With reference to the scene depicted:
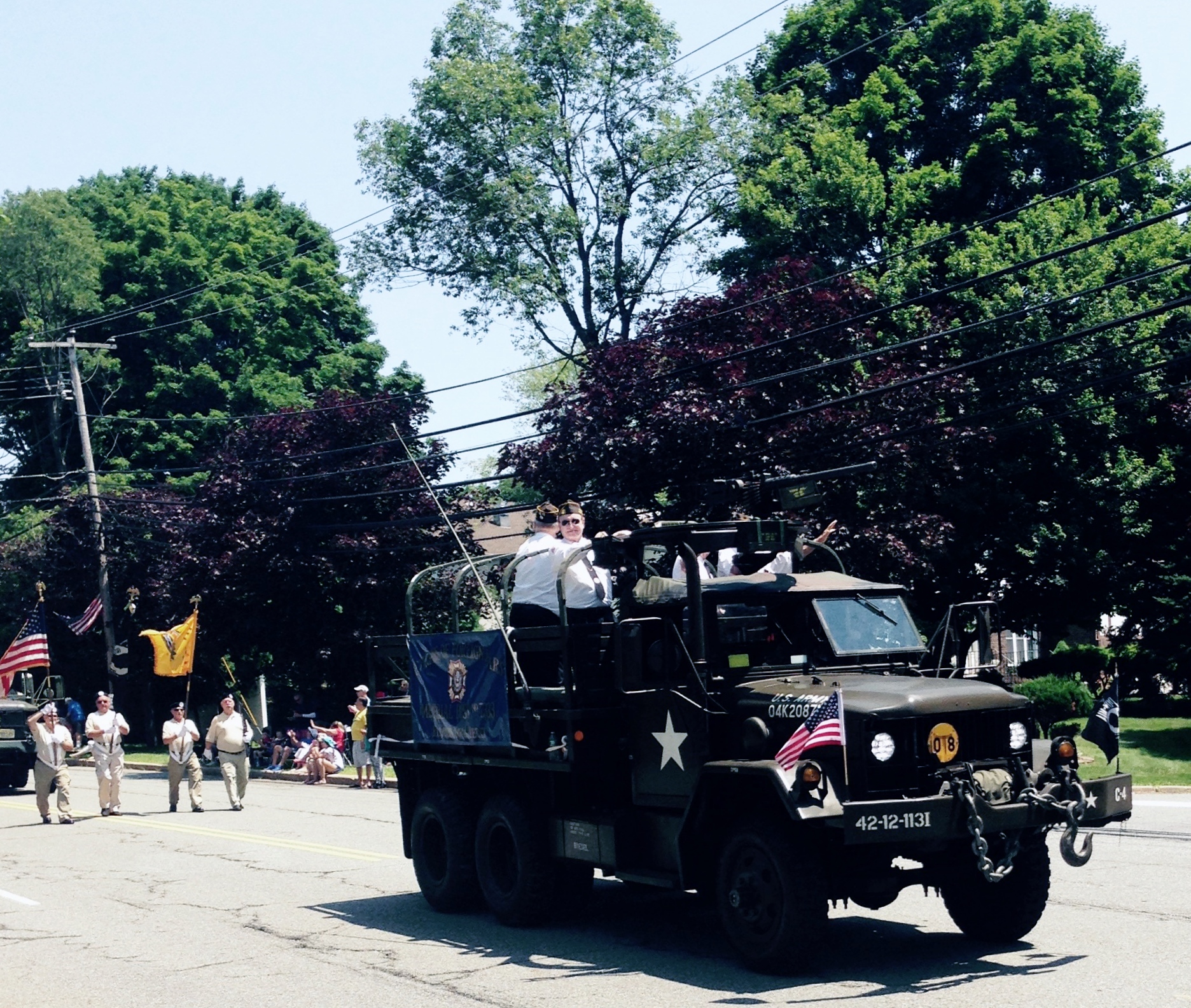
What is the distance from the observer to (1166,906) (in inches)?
475

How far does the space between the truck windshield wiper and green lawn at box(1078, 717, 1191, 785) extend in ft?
39.6

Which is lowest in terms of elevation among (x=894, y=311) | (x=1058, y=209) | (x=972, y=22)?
(x=894, y=311)

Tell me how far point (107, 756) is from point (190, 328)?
3268 centimetres

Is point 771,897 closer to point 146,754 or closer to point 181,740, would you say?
point 181,740

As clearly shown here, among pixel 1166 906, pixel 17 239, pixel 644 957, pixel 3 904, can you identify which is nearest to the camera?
pixel 644 957

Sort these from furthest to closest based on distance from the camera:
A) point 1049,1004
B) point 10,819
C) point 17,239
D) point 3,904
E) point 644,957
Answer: point 17,239 → point 10,819 → point 3,904 → point 644,957 → point 1049,1004

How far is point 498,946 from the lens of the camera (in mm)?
11609

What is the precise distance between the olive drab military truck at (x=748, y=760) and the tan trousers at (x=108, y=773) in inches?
500

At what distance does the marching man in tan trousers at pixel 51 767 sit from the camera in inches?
942

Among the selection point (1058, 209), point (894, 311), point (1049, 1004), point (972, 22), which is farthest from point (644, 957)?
point (972, 22)

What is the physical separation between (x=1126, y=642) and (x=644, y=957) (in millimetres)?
28554

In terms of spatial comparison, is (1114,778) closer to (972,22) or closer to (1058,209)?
(1058,209)

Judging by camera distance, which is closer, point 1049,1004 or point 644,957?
point 1049,1004

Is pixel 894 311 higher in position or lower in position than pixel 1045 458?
higher
